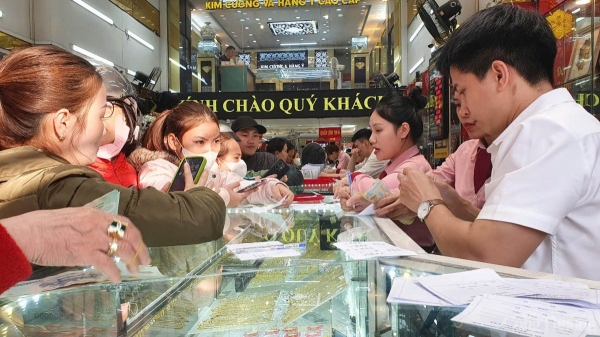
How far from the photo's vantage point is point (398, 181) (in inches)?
97.6

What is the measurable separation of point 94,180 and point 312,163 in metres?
7.60

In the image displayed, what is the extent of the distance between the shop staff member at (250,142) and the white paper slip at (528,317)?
415 cm

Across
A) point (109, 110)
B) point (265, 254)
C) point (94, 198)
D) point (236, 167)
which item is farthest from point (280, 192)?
point (94, 198)

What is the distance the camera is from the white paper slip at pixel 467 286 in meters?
0.88

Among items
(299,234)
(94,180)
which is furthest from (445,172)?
(94,180)

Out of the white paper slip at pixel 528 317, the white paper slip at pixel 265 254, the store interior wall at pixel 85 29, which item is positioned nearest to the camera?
the white paper slip at pixel 528 317

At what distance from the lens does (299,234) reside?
160 centimetres

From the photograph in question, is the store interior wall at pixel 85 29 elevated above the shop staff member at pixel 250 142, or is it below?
above

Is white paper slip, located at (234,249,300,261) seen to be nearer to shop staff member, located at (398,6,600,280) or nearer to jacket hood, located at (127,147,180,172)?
shop staff member, located at (398,6,600,280)

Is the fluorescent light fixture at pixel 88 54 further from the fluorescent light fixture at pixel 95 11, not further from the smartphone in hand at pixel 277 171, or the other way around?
the smartphone in hand at pixel 277 171

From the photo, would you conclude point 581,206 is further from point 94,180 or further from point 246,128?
point 246,128

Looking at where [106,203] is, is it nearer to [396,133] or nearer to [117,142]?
[117,142]

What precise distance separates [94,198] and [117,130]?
91 cm

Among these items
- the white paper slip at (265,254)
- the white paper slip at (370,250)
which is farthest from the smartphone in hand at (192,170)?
the white paper slip at (370,250)
